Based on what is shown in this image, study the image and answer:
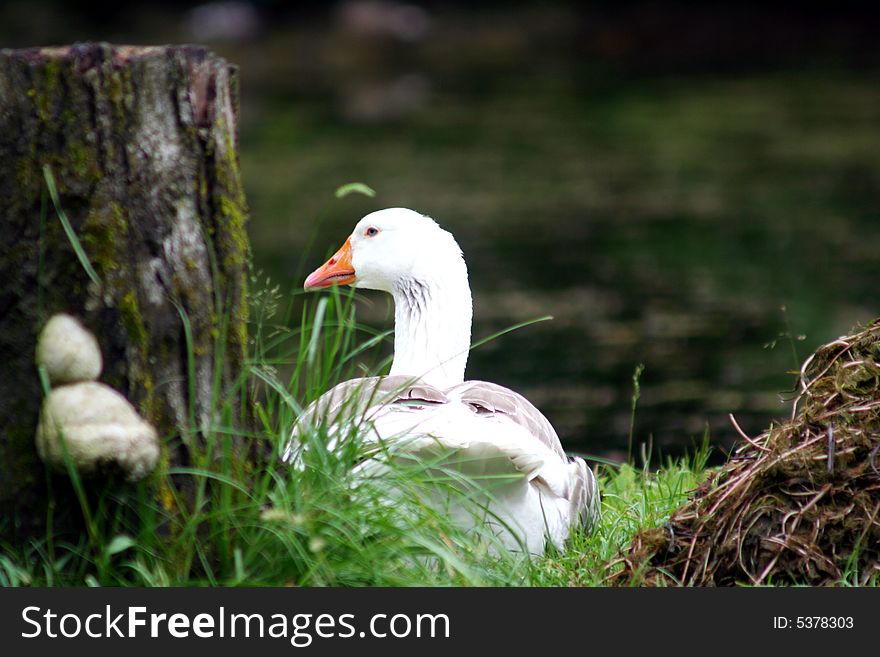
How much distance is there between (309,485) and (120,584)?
1.58 ft

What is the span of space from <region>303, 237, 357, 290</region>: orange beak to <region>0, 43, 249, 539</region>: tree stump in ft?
6.46

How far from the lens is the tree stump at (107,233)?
113 inches

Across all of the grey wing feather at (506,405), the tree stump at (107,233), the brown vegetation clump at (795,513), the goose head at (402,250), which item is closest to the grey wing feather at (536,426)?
the grey wing feather at (506,405)

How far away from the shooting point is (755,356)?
851 centimetres

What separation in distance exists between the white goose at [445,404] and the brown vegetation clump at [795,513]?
1.37 ft

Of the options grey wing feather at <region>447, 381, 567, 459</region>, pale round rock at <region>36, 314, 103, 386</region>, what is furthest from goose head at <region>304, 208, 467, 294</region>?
pale round rock at <region>36, 314, 103, 386</region>

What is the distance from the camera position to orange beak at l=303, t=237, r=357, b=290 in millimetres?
4989

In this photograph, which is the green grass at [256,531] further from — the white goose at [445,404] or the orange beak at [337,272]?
the orange beak at [337,272]

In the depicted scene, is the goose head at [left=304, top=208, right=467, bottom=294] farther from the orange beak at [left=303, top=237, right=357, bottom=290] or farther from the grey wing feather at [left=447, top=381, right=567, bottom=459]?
the grey wing feather at [left=447, top=381, right=567, bottom=459]

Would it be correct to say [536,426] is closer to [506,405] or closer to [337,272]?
[506,405]

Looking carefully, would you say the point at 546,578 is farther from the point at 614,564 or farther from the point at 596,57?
the point at 596,57

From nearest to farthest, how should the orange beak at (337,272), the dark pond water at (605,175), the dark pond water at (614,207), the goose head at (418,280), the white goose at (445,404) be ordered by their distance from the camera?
the white goose at (445,404)
the goose head at (418,280)
the orange beak at (337,272)
the dark pond water at (614,207)
the dark pond water at (605,175)

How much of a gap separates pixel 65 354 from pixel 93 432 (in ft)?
0.62

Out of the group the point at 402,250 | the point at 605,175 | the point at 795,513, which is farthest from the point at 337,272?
Answer: the point at 605,175
